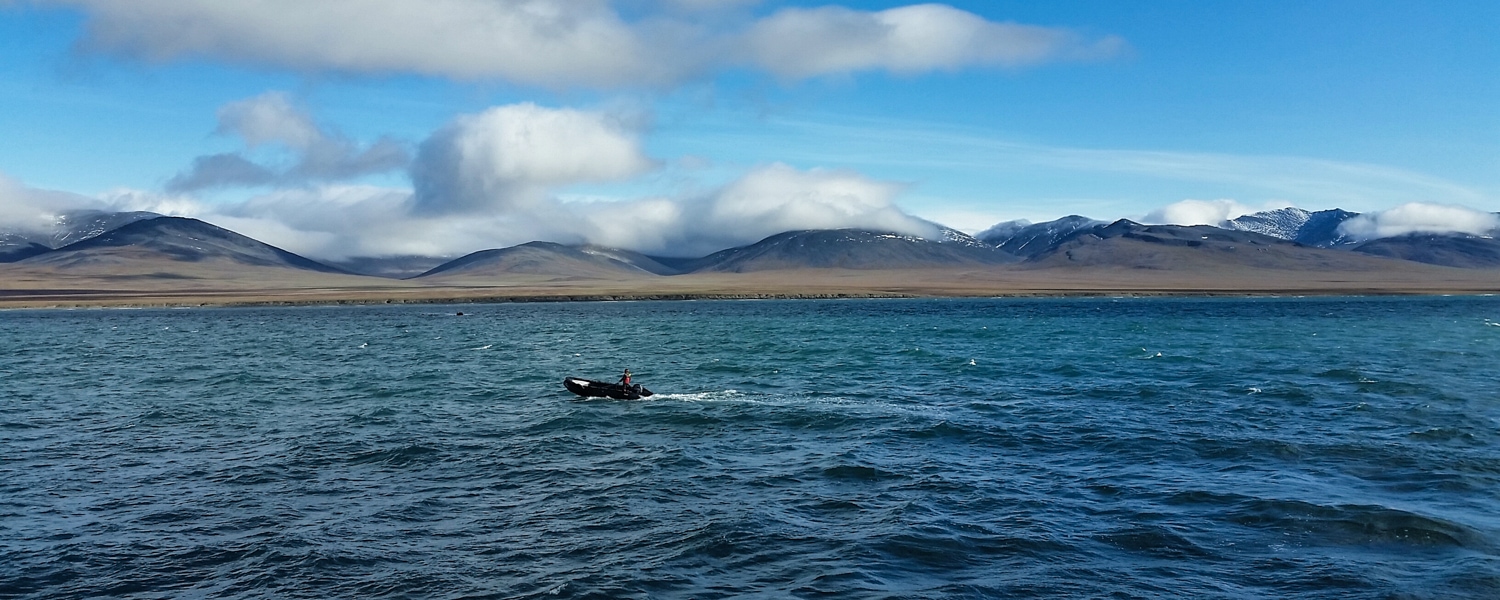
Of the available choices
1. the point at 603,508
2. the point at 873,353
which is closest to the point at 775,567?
the point at 603,508

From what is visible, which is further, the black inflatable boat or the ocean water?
the black inflatable boat

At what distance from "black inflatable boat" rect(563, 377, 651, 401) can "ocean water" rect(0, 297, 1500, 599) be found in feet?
2.88

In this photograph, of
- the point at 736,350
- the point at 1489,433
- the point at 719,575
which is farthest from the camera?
the point at 736,350

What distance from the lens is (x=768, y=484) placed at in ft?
96.2

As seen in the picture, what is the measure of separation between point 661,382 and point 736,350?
25985mm

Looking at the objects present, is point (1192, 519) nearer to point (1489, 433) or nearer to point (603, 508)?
point (603, 508)

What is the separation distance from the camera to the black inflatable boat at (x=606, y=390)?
48.9 metres

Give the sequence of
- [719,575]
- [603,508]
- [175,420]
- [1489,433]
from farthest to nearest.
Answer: [175,420]
[1489,433]
[603,508]
[719,575]

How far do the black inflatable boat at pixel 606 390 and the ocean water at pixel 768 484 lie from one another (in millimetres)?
879

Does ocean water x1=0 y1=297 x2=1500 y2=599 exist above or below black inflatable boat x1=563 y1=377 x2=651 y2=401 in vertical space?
below

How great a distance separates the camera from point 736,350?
8412cm

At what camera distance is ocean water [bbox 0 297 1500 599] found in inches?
815

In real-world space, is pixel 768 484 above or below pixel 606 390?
below

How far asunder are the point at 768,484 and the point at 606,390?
→ 70.1 feet
